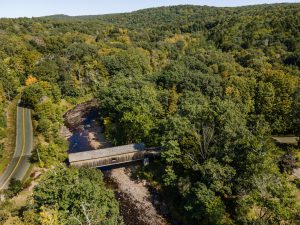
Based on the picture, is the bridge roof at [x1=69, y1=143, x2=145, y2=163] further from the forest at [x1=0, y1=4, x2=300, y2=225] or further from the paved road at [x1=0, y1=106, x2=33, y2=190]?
the paved road at [x1=0, y1=106, x2=33, y2=190]

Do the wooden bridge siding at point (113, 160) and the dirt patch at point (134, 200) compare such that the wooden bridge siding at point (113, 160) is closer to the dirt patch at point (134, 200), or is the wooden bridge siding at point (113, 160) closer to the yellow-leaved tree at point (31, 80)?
the dirt patch at point (134, 200)

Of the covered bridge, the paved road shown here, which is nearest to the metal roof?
the covered bridge

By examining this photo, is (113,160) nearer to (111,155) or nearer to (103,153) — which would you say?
(111,155)

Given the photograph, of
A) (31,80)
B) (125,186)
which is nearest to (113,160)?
(125,186)

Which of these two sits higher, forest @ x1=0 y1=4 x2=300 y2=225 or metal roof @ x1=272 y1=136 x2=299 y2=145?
forest @ x1=0 y1=4 x2=300 y2=225

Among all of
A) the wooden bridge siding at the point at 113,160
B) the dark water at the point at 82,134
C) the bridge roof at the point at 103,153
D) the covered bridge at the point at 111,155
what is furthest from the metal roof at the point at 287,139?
the dark water at the point at 82,134

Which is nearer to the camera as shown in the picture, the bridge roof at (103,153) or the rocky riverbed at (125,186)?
the rocky riverbed at (125,186)
